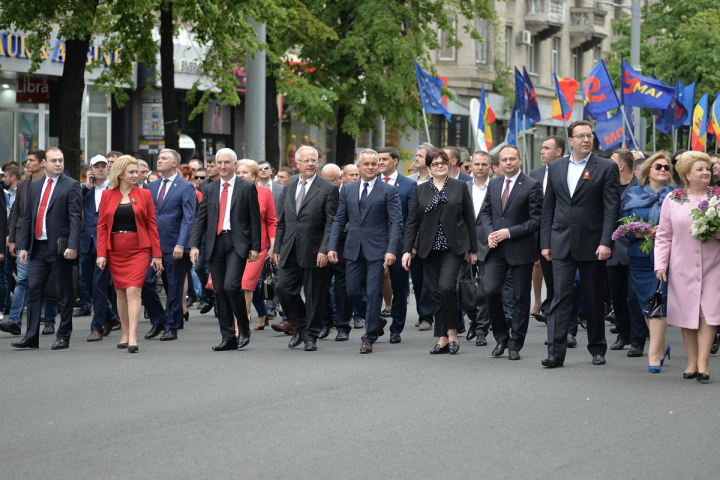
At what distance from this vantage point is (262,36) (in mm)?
19594

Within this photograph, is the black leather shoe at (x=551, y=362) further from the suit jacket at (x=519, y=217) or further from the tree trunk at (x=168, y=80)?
the tree trunk at (x=168, y=80)

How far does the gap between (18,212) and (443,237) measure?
16.4 feet

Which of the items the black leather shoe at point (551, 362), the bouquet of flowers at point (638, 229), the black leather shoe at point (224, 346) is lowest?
the black leather shoe at point (224, 346)

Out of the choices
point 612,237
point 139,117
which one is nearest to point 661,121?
point 139,117

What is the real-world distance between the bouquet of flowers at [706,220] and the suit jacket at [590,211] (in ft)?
2.76

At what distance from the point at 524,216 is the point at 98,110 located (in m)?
18.3

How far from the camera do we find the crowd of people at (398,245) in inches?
367

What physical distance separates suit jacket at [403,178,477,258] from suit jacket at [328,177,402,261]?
312mm

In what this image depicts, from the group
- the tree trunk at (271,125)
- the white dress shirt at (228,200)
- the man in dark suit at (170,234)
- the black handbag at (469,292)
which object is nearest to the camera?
the black handbag at (469,292)

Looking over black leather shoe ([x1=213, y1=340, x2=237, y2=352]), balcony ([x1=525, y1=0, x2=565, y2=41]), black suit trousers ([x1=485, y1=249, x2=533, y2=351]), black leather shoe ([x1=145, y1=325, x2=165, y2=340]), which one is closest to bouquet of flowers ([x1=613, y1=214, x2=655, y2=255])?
black suit trousers ([x1=485, y1=249, x2=533, y2=351])

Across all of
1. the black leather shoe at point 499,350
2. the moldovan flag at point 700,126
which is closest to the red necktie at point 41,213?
the black leather shoe at point 499,350

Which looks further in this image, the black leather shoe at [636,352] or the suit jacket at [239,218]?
the suit jacket at [239,218]

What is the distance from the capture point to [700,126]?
22.5 metres

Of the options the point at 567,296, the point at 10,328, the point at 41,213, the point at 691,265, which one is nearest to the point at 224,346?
the point at 41,213
